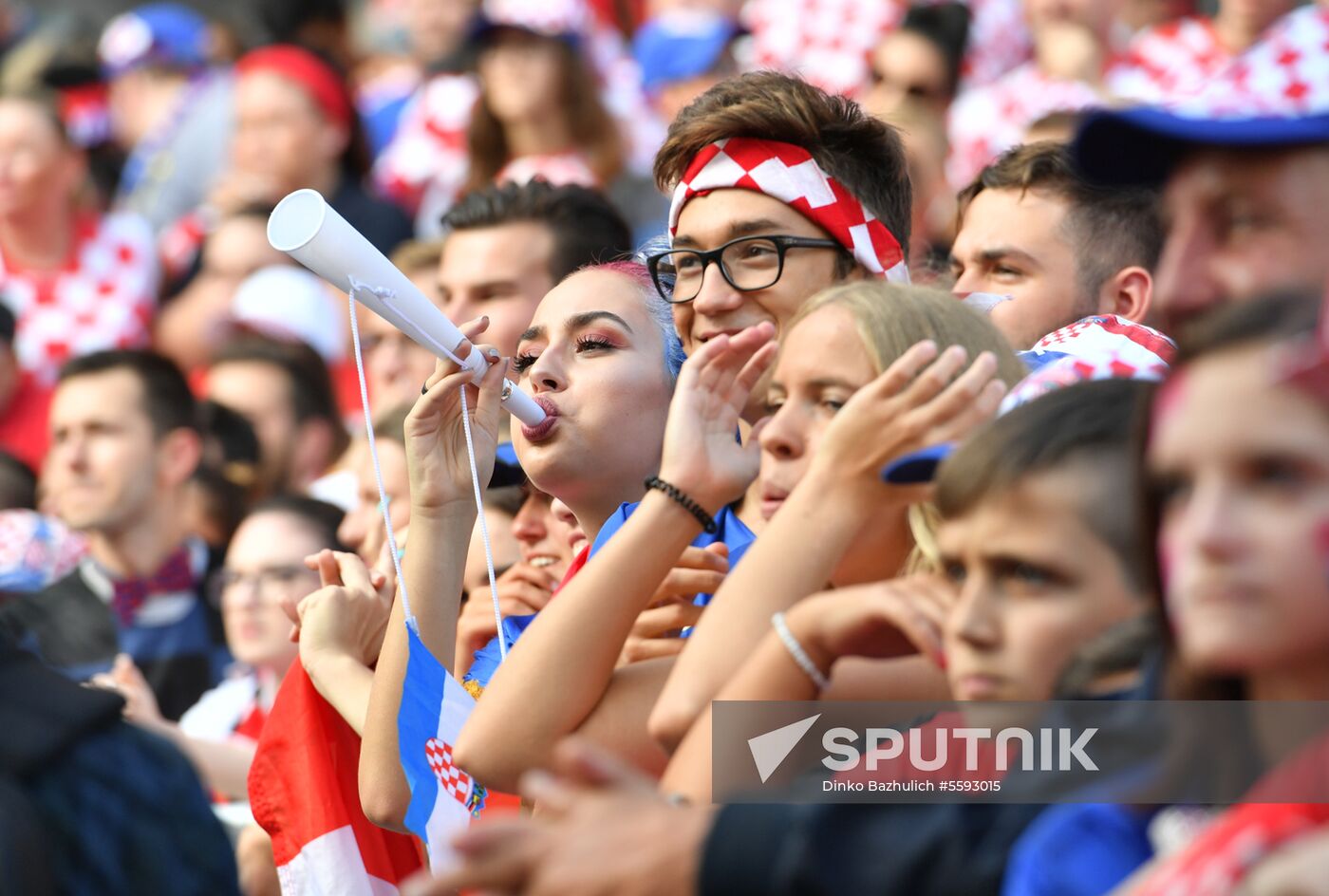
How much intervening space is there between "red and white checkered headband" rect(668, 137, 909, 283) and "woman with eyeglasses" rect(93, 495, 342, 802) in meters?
1.96

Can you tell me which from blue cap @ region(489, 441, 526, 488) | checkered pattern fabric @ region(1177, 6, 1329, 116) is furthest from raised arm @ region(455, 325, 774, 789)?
blue cap @ region(489, 441, 526, 488)

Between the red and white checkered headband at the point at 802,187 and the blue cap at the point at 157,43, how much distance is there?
7.19 meters

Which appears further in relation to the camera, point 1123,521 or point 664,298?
point 664,298

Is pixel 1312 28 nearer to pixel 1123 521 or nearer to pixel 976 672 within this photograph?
pixel 1123 521

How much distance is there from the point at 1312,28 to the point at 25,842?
2067 millimetres

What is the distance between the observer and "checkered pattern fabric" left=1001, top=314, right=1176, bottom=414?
2.63 meters

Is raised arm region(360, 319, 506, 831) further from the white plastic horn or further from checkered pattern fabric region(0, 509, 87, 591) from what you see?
checkered pattern fabric region(0, 509, 87, 591)

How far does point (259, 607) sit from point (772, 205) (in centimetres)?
227

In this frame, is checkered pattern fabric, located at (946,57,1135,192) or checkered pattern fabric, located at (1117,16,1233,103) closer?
checkered pattern fabric, located at (1117,16,1233,103)

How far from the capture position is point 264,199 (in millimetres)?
8625

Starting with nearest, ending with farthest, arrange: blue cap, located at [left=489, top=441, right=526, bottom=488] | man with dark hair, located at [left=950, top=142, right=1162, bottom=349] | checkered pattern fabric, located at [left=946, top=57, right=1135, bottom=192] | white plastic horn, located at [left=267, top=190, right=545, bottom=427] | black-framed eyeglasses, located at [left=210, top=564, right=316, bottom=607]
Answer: white plastic horn, located at [left=267, top=190, right=545, bottom=427]
man with dark hair, located at [left=950, top=142, right=1162, bottom=349]
blue cap, located at [left=489, top=441, right=526, bottom=488]
black-framed eyeglasses, located at [left=210, top=564, right=316, bottom=607]
checkered pattern fabric, located at [left=946, top=57, right=1135, bottom=192]

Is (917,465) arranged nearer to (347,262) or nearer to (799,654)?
(799,654)

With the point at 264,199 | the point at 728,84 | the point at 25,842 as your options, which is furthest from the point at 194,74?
the point at 25,842

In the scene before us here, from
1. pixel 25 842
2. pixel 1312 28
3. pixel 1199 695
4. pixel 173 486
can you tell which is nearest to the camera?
pixel 1199 695
